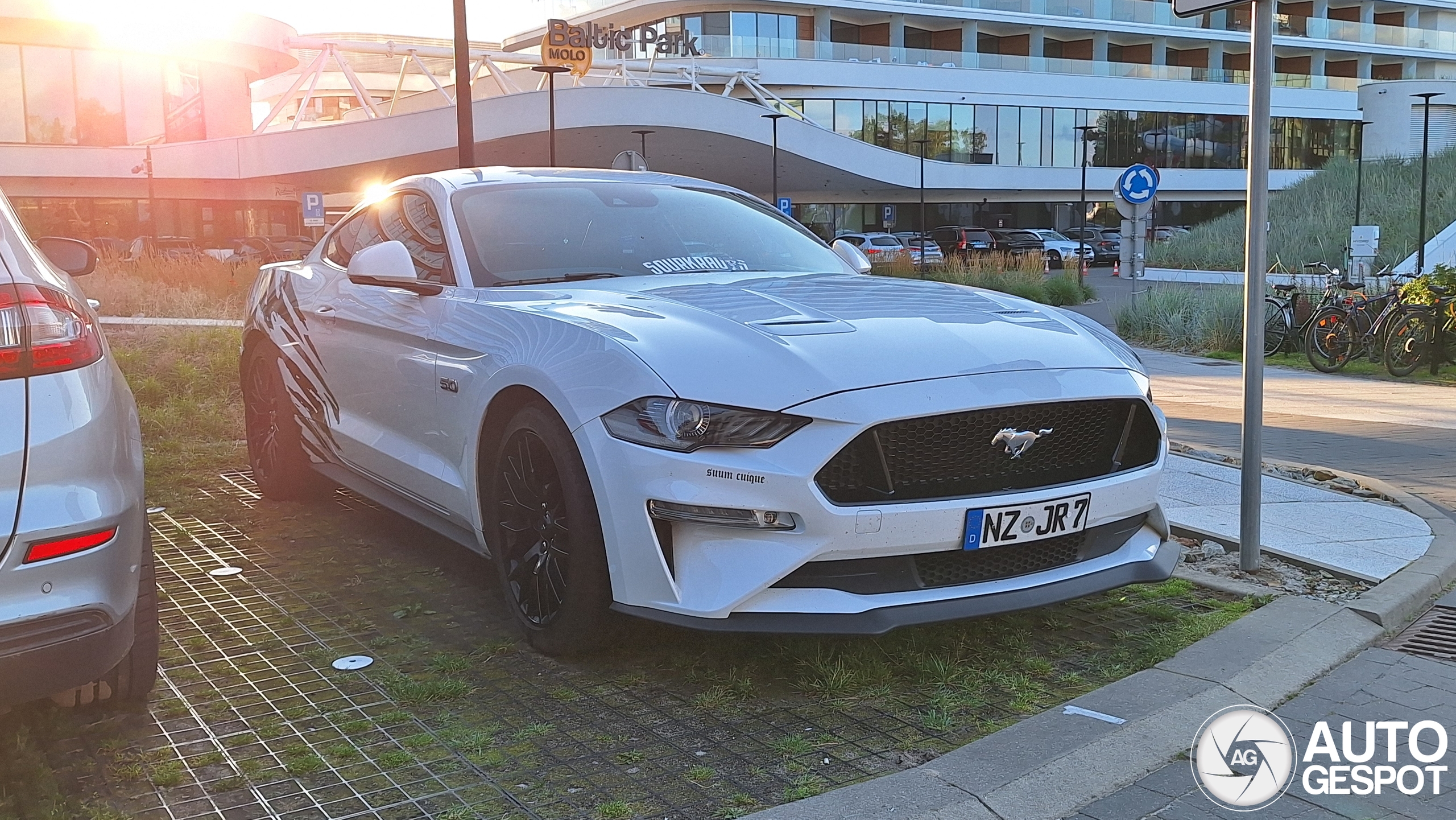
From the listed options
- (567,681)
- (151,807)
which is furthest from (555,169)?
(151,807)

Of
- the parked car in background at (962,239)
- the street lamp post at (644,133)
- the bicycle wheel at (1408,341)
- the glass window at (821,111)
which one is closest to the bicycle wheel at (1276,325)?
the bicycle wheel at (1408,341)

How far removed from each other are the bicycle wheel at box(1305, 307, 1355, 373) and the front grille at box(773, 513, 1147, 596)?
12141 mm

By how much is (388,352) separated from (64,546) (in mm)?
2351

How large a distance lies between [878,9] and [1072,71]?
11.5 meters

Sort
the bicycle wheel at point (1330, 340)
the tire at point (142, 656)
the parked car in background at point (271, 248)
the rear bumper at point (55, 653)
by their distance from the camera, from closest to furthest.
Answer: the rear bumper at point (55, 653) → the tire at point (142, 656) → the bicycle wheel at point (1330, 340) → the parked car in background at point (271, 248)

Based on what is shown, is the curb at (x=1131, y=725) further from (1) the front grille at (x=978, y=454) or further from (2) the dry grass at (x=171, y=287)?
(2) the dry grass at (x=171, y=287)

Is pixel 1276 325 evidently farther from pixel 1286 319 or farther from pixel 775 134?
pixel 775 134

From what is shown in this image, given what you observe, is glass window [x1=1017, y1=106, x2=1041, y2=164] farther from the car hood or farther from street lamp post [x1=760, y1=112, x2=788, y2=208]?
the car hood

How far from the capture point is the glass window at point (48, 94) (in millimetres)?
52000

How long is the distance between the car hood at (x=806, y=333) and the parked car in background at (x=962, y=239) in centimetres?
4953

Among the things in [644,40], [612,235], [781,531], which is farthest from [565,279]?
[644,40]

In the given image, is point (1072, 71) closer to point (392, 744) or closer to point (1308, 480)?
point (1308, 480)

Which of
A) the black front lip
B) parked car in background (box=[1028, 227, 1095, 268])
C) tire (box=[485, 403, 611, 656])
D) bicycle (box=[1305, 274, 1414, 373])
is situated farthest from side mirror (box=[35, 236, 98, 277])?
parked car in background (box=[1028, 227, 1095, 268])

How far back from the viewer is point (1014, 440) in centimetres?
389
